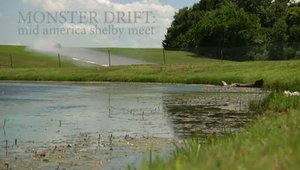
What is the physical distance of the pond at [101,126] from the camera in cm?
1314

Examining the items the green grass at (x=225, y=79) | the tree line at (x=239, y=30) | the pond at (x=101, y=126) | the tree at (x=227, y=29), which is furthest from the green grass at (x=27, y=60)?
the pond at (x=101, y=126)

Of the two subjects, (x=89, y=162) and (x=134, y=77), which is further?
(x=134, y=77)

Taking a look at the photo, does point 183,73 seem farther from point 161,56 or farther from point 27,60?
point 27,60

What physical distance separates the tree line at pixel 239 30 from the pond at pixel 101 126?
1716 inches

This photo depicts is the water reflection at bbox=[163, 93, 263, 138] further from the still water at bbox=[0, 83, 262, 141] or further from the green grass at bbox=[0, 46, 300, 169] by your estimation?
the green grass at bbox=[0, 46, 300, 169]

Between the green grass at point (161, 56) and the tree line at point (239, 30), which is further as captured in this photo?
the green grass at point (161, 56)

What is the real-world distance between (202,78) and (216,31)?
3987 centimetres

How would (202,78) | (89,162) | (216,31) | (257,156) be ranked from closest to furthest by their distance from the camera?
1. (257,156)
2. (89,162)
3. (202,78)
4. (216,31)

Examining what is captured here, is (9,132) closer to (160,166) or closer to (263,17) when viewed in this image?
(160,166)

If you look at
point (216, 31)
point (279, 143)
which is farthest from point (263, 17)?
point (279, 143)

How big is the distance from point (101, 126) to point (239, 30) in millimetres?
70667

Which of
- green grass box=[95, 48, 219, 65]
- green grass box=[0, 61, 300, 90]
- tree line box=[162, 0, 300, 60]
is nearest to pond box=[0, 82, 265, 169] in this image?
green grass box=[0, 61, 300, 90]

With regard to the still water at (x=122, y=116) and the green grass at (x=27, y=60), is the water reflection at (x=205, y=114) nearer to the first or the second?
Result: the still water at (x=122, y=116)

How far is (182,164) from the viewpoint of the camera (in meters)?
7.51
